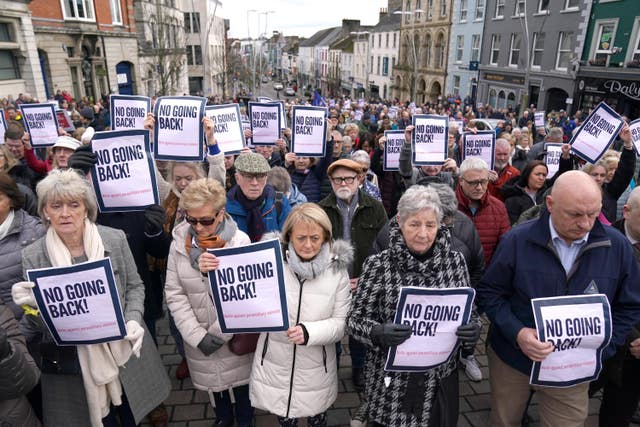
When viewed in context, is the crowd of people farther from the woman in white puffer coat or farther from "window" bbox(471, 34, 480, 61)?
"window" bbox(471, 34, 480, 61)

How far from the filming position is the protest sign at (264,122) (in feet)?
24.0

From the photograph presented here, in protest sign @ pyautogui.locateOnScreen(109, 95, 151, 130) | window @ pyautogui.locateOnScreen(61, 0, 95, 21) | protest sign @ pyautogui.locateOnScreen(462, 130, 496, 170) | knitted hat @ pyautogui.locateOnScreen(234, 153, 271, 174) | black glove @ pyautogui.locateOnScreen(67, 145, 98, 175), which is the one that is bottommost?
protest sign @ pyautogui.locateOnScreen(462, 130, 496, 170)

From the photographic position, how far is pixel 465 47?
3531 centimetres

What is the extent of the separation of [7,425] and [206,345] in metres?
1.19

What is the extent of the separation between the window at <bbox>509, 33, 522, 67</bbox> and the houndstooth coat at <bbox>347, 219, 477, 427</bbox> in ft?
102

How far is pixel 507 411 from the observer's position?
10.3ft

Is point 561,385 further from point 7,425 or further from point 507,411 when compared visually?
point 7,425

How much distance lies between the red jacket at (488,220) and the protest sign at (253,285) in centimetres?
230

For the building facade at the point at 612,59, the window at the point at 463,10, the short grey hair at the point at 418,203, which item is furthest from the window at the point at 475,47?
the short grey hair at the point at 418,203

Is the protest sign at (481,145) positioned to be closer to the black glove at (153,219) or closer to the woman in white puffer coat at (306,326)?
the woman in white puffer coat at (306,326)

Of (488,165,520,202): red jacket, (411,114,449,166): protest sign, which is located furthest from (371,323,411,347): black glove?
(488,165,520,202): red jacket

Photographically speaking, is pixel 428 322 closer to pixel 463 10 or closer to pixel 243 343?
pixel 243 343

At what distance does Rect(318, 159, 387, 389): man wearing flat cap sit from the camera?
4020mm

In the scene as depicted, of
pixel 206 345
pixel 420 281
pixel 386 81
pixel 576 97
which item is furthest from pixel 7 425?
pixel 386 81
